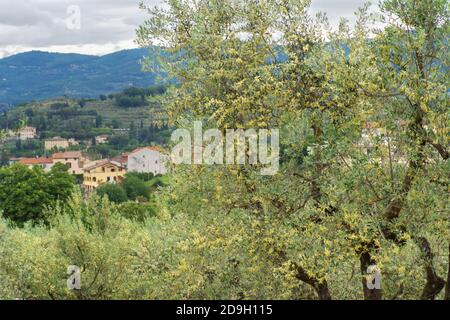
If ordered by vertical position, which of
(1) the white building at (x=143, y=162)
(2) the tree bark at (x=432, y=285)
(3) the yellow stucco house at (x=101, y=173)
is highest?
(2) the tree bark at (x=432, y=285)

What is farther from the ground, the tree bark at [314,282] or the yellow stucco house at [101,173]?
the tree bark at [314,282]

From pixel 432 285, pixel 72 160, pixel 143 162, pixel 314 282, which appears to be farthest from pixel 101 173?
pixel 432 285

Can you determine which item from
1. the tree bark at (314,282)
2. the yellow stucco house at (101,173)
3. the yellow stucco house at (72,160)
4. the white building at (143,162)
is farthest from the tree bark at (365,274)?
the yellow stucco house at (72,160)

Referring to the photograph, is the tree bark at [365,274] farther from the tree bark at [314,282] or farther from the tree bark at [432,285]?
the tree bark at [432,285]

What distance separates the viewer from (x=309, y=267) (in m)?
13.9

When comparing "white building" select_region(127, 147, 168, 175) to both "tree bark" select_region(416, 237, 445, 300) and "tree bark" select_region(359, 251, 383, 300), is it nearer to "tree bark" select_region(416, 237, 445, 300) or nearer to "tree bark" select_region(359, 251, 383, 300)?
"tree bark" select_region(359, 251, 383, 300)

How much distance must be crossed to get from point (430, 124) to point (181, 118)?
6154mm

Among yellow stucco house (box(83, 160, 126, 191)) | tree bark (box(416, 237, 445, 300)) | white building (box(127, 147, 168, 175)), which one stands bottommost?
yellow stucco house (box(83, 160, 126, 191))

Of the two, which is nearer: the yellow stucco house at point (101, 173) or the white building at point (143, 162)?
the white building at point (143, 162)

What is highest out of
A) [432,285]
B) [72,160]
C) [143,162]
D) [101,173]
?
[432,285]

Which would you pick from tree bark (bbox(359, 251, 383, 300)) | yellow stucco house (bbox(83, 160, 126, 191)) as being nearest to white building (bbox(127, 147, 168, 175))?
yellow stucco house (bbox(83, 160, 126, 191))

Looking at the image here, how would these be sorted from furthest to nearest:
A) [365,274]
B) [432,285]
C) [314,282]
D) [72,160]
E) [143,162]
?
[72,160]
[143,162]
[314,282]
[432,285]
[365,274]

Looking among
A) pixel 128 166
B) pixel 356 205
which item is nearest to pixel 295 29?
pixel 356 205

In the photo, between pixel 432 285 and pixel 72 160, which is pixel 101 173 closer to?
pixel 72 160
